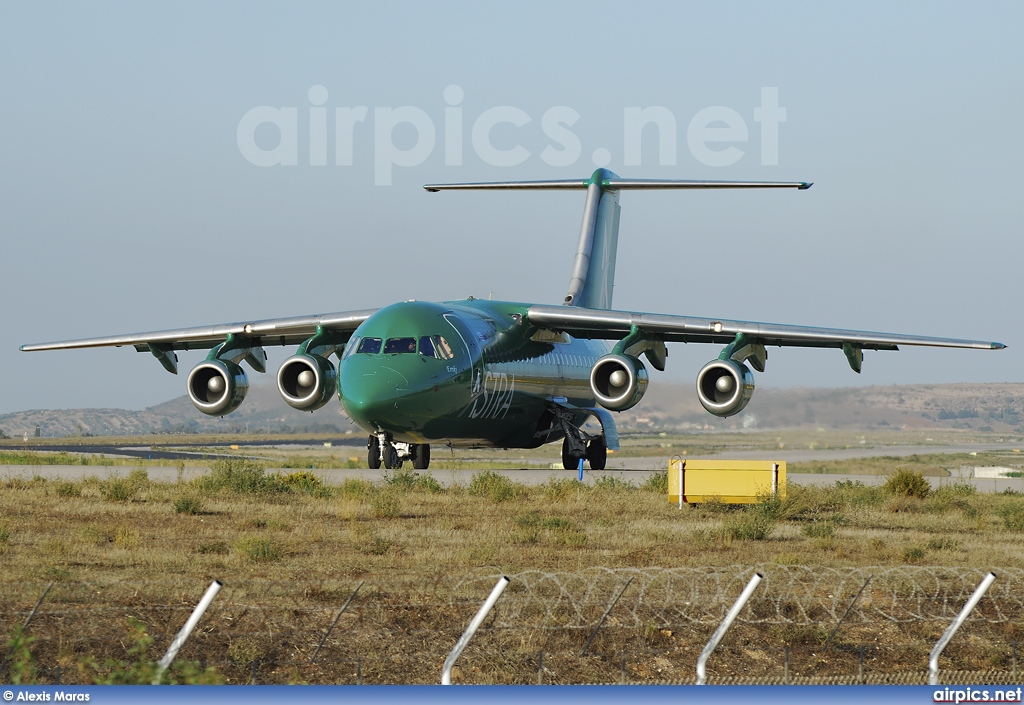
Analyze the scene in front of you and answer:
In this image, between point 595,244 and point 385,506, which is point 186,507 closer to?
point 385,506

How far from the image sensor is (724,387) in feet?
82.2

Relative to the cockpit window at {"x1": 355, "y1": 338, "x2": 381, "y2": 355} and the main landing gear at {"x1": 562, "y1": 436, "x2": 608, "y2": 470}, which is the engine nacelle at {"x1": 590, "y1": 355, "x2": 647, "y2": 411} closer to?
the cockpit window at {"x1": 355, "y1": 338, "x2": 381, "y2": 355}

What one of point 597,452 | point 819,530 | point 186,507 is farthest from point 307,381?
point 819,530

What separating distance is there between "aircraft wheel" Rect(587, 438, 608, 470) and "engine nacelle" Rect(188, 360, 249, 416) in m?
8.47

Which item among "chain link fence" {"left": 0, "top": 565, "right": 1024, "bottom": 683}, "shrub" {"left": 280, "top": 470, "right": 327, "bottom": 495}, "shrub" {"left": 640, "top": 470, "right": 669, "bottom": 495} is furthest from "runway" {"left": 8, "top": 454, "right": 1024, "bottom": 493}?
"chain link fence" {"left": 0, "top": 565, "right": 1024, "bottom": 683}

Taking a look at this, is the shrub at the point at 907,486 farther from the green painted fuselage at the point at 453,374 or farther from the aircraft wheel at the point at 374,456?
the aircraft wheel at the point at 374,456

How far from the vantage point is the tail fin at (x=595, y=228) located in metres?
32.8

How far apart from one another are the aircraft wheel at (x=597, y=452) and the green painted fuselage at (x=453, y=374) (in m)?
2.00

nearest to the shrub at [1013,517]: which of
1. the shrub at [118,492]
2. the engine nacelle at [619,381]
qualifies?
the engine nacelle at [619,381]

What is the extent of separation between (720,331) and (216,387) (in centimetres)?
1047

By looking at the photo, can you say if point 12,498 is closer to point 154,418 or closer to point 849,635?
point 849,635

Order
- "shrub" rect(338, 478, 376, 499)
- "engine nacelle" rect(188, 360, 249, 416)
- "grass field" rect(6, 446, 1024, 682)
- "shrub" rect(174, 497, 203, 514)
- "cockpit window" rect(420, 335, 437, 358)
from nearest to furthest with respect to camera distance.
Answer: "grass field" rect(6, 446, 1024, 682), "shrub" rect(174, 497, 203, 514), "shrub" rect(338, 478, 376, 499), "cockpit window" rect(420, 335, 437, 358), "engine nacelle" rect(188, 360, 249, 416)

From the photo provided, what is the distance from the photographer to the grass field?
10.6 m

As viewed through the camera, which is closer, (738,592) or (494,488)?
(738,592)
